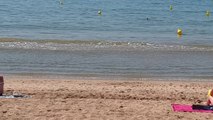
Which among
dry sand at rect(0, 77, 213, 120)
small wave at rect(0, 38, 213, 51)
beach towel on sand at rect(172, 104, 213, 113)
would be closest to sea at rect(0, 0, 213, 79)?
small wave at rect(0, 38, 213, 51)

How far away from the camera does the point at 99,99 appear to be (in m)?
11.3

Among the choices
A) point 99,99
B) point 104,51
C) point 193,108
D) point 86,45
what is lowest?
point 193,108

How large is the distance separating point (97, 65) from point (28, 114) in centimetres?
785

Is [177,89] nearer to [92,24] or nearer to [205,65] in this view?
[205,65]

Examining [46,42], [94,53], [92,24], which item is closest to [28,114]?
[94,53]

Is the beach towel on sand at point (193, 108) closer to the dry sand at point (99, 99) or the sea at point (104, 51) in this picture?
the dry sand at point (99, 99)

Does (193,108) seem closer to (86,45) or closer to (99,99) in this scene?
(99,99)

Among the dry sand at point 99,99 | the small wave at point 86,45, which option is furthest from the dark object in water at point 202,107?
the small wave at point 86,45

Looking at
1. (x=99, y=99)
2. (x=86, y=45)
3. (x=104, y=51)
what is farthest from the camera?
(x=86, y=45)

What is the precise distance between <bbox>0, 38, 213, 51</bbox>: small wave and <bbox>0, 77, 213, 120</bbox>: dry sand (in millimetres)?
7384

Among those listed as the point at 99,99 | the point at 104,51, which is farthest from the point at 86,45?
the point at 99,99

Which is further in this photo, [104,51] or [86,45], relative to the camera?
[86,45]

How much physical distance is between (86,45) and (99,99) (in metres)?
12.3

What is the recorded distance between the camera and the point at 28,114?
949 cm
